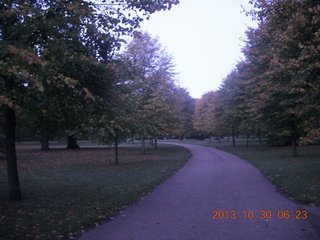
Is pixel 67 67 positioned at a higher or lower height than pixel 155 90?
lower

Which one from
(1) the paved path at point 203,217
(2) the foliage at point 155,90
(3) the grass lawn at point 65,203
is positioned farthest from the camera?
(2) the foliage at point 155,90

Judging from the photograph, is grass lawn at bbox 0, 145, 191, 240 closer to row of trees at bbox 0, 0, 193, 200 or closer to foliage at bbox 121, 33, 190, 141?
row of trees at bbox 0, 0, 193, 200

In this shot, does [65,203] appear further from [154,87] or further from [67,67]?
[154,87]

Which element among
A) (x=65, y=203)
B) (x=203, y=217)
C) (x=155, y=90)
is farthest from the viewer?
(x=155, y=90)

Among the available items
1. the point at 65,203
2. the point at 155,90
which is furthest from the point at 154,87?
the point at 65,203

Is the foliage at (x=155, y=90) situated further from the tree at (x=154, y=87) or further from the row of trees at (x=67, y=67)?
the row of trees at (x=67, y=67)

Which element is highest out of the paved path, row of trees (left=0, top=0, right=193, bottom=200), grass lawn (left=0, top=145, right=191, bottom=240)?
row of trees (left=0, top=0, right=193, bottom=200)

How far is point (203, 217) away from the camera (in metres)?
6.71

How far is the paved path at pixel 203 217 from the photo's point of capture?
18.3 ft

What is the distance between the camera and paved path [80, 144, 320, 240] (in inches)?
219

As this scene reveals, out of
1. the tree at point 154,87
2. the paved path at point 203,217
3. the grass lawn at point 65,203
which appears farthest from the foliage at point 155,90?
the paved path at point 203,217

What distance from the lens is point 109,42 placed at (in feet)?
26.0

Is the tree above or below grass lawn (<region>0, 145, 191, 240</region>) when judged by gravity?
above

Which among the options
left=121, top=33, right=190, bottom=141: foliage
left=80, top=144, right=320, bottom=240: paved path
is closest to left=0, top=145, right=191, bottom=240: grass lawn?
left=80, top=144, right=320, bottom=240: paved path
